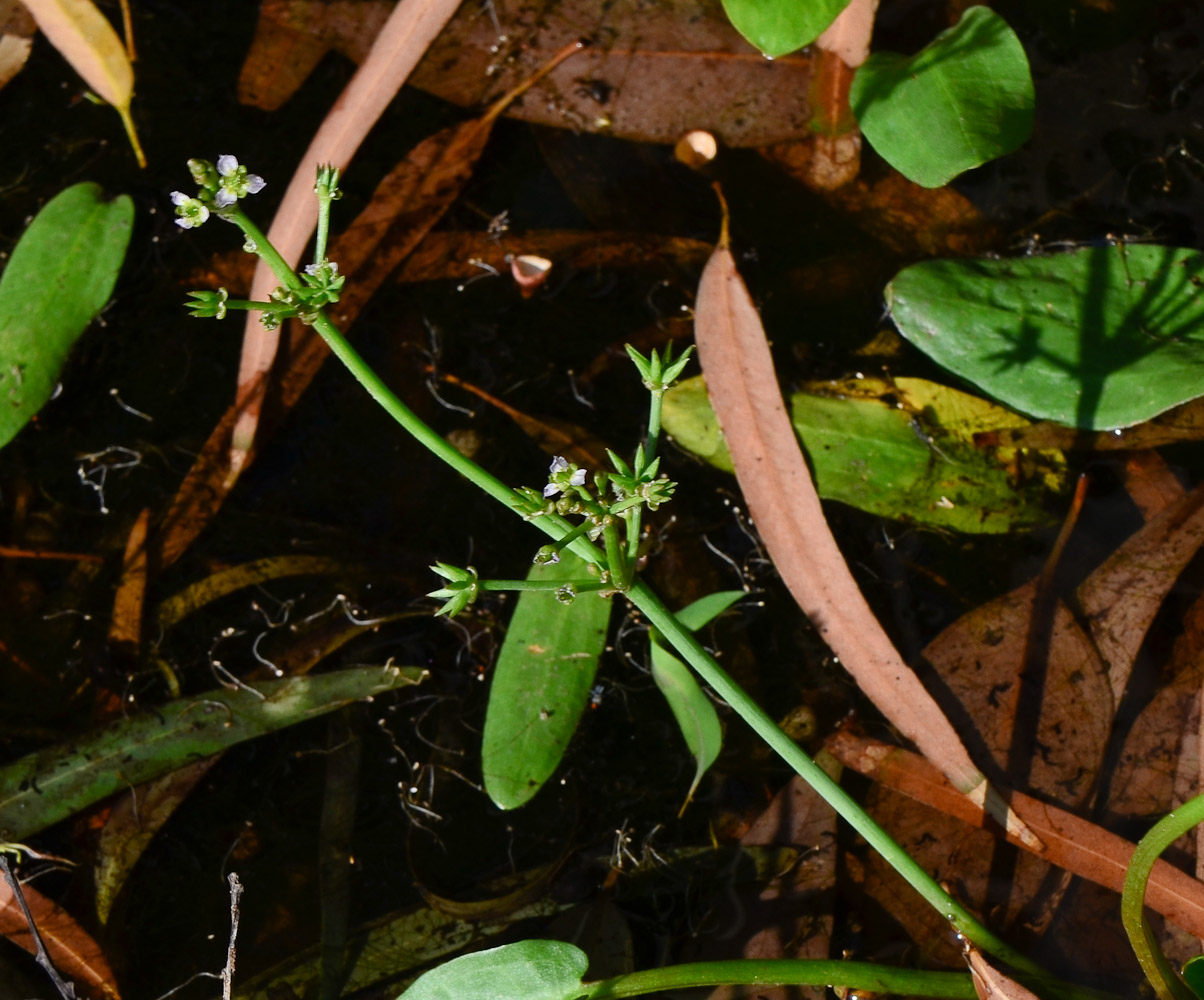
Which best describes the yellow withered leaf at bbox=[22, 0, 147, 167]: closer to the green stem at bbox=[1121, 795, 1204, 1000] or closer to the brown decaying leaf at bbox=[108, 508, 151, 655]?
the brown decaying leaf at bbox=[108, 508, 151, 655]

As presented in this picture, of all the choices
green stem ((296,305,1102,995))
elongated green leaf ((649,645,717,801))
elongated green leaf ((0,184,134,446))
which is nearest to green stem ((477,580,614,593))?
green stem ((296,305,1102,995))

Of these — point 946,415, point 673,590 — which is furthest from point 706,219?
point 673,590

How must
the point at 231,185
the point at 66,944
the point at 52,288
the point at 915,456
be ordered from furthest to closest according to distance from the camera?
the point at 52,288, the point at 915,456, the point at 66,944, the point at 231,185

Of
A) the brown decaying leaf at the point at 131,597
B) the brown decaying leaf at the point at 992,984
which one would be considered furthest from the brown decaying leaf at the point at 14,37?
the brown decaying leaf at the point at 992,984

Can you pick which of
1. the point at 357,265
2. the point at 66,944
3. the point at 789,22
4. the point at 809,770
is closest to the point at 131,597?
the point at 66,944

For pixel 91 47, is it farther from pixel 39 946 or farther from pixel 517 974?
pixel 517 974

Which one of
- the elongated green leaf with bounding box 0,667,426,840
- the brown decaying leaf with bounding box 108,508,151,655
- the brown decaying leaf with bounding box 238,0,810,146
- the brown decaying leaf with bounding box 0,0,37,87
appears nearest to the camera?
the elongated green leaf with bounding box 0,667,426,840
